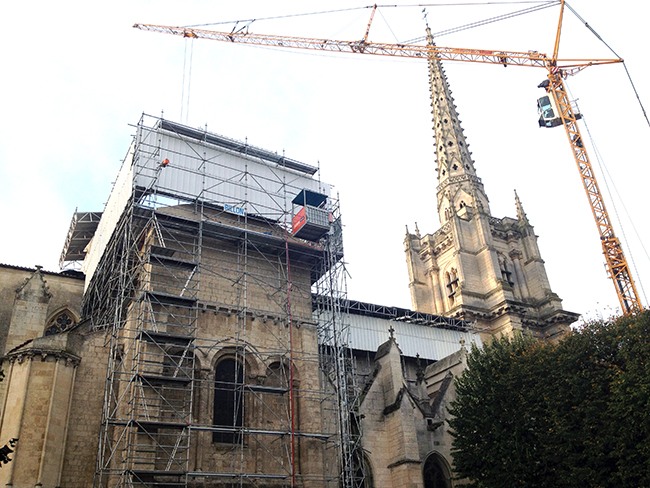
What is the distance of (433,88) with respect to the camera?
56.8 m

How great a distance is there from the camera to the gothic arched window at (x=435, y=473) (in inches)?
1013

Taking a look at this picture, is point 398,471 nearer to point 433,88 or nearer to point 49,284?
point 49,284

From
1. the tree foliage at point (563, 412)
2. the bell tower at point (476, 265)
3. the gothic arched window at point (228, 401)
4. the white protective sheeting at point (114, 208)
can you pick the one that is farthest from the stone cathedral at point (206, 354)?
the bell tower at point (476, 265)

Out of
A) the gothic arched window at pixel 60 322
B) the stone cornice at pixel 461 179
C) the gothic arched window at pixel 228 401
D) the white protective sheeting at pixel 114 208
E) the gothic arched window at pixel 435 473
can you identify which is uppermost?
the stone cornice at pixel 461 179

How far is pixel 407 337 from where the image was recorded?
34281 mm

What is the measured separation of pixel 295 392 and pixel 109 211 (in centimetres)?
1287

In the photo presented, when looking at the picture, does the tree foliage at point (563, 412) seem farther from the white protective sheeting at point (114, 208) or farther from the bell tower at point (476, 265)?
the bell tower at point (476, 265)

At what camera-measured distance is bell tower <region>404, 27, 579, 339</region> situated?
41.5m

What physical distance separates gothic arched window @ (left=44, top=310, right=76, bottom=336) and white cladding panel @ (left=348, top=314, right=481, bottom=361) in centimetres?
1398

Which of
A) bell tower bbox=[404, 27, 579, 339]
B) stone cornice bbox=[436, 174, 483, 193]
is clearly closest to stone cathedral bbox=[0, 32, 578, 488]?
bell tower bbox=[404, 27, 579, 339]

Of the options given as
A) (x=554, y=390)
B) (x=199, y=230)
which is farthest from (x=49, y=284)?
→ (x=554, y=390)

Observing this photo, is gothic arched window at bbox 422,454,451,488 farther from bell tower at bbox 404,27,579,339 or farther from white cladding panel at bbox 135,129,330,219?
bell tower at bbox 404,27,579,339

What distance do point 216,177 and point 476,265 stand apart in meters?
24.9

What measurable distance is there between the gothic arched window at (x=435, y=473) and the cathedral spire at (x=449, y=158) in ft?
77.7
